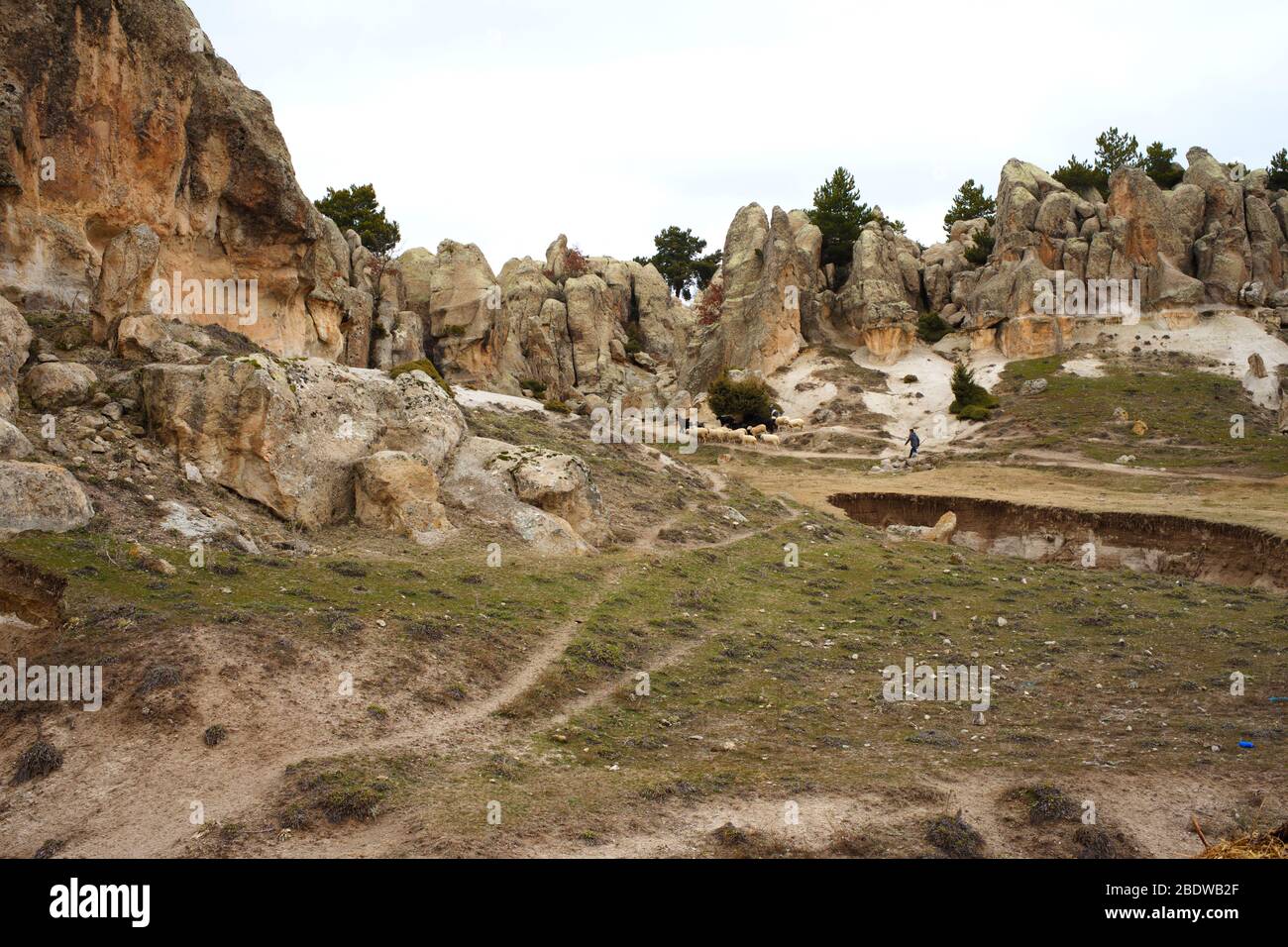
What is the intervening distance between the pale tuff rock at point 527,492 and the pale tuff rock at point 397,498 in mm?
1586

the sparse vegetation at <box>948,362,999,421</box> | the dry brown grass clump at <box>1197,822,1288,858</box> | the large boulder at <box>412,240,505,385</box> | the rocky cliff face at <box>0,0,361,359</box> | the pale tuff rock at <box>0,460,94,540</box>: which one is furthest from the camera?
the large boulder at <box>412,240,505,385</box>

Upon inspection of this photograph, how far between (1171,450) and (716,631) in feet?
124

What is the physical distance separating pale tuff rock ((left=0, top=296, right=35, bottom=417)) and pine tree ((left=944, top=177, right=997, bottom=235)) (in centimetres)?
8864

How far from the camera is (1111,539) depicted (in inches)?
1331

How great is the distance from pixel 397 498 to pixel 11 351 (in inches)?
366

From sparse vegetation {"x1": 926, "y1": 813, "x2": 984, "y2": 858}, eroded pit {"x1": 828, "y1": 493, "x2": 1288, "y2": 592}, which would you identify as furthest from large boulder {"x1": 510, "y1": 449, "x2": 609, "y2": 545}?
eroded pit {"x1": 828, "y1": 493, "x2": 1288, "y2": 592}

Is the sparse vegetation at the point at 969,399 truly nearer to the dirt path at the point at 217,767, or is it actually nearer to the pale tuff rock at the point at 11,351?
the dirt path at the point at 217,767

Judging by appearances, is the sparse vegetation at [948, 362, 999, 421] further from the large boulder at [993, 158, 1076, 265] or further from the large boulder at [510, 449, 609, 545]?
the large boulder at [510, 449, 609, 545]

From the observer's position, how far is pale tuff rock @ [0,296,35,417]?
20.4m

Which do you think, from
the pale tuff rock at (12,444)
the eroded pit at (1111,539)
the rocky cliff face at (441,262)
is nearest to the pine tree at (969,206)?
the rocky cliff face at (441,262)

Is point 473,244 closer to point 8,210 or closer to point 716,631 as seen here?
point 8,210

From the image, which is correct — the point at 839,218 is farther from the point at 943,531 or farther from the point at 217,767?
the point at 217,767

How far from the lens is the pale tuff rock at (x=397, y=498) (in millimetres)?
23219

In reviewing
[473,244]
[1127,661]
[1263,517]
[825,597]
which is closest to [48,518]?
[825,597]
